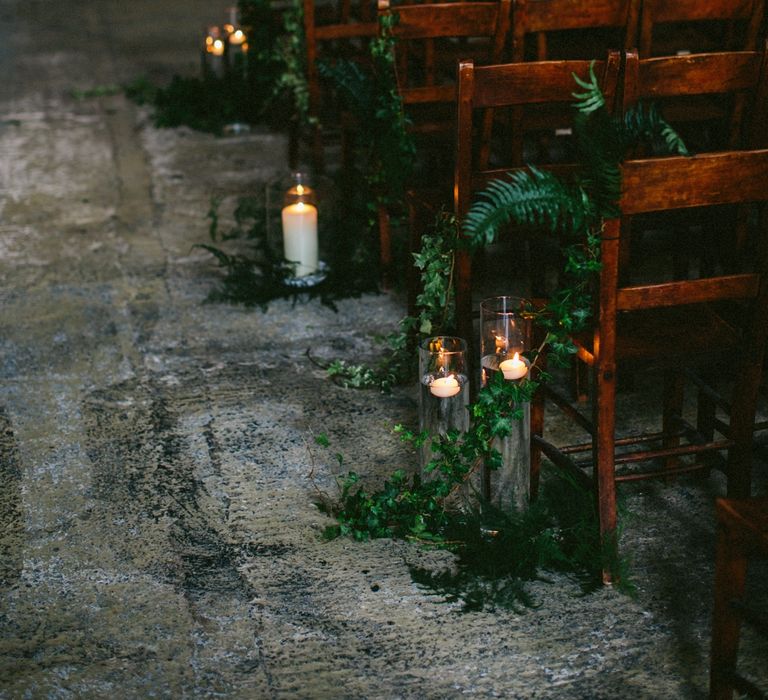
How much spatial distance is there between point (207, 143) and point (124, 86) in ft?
5.07

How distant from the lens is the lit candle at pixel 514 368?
2807 millimetres

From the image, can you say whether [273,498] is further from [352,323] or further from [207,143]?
[207,143]

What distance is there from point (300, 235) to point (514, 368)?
1725 millimetres

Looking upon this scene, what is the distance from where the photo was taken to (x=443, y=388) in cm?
286

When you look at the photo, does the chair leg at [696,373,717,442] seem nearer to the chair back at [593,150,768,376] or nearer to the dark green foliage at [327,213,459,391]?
the chair back at [593,150,768,376]

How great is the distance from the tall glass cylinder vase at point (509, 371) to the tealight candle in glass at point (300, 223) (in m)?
1.52

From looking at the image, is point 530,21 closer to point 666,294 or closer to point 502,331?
point 502,331

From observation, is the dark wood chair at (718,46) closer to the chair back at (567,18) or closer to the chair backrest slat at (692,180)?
the chair back at (567,18)

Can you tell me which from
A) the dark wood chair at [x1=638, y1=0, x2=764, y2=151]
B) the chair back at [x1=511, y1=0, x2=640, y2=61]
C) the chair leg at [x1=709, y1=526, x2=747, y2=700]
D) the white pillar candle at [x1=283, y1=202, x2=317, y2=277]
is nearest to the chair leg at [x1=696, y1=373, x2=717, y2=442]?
the chair leg at [x1=709, y1=526, x2=747, y2=700]

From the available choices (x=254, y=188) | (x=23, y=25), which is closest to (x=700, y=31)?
(x=254, y=188)

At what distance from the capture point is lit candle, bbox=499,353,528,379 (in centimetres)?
281

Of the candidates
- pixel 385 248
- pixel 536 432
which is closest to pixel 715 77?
pixel 536 432

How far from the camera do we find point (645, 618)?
8.50 feet

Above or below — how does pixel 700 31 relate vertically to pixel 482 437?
above
